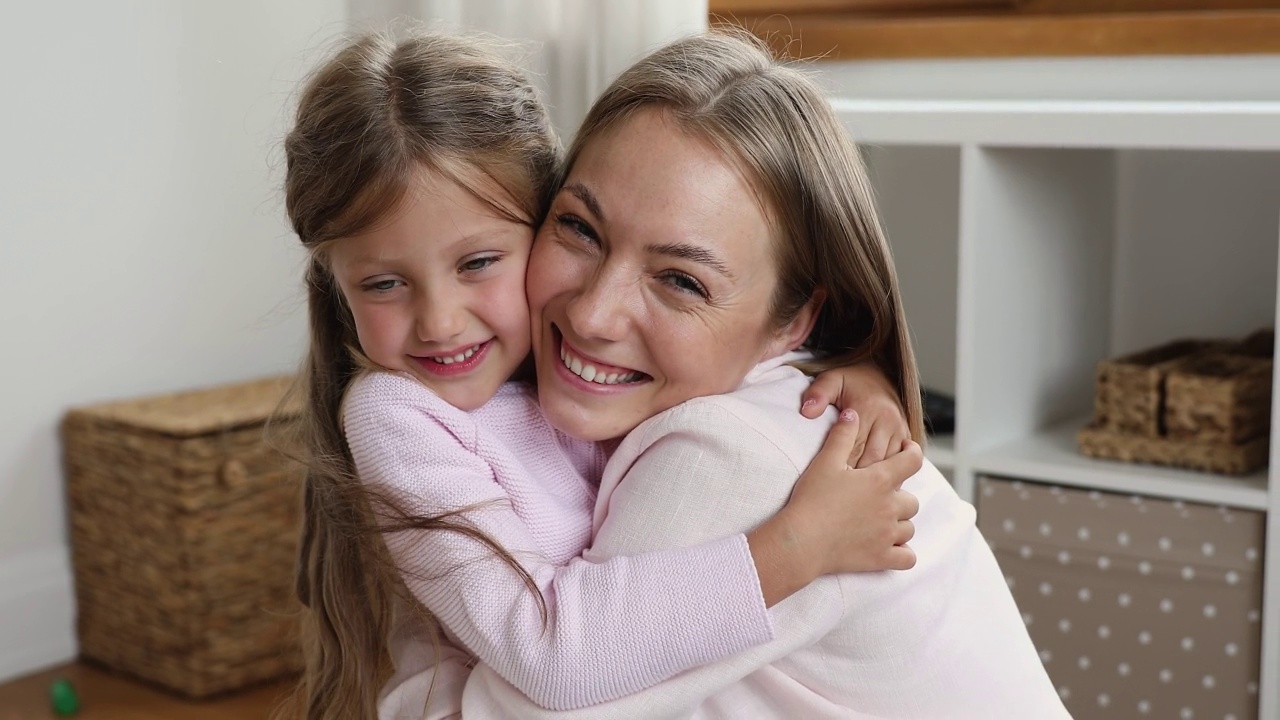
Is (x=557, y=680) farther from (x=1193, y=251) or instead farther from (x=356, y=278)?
(x=1193, y=251)

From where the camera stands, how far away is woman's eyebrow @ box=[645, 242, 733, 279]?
1.09 meters

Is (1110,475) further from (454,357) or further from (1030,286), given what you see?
(454,357)

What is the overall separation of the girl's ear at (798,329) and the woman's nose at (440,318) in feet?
0.86

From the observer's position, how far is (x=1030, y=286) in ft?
6.70

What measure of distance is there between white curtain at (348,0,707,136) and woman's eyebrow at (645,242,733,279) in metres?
1.07

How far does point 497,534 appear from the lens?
107 centimetres

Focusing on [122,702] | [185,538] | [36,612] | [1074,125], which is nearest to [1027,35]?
[1074,125]

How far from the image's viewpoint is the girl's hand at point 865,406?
45.9 inches

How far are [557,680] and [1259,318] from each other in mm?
1570

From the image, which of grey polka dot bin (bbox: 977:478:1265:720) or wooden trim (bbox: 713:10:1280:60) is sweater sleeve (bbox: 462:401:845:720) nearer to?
grey polka dot bin (bbox: 977:478:1265:720)

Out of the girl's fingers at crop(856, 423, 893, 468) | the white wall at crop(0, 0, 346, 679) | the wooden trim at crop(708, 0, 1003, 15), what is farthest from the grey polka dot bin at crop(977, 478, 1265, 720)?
the white wall at crop(0, 0, 346, 679)

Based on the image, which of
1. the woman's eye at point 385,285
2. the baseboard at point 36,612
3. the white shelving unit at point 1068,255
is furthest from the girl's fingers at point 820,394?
the baseboard at point 36,612

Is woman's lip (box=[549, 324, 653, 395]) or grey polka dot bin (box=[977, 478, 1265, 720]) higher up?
woman's lip (box=[549, 324, 653, 395])

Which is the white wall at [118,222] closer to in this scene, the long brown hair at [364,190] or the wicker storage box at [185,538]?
the wicker storage box at [185,538]
